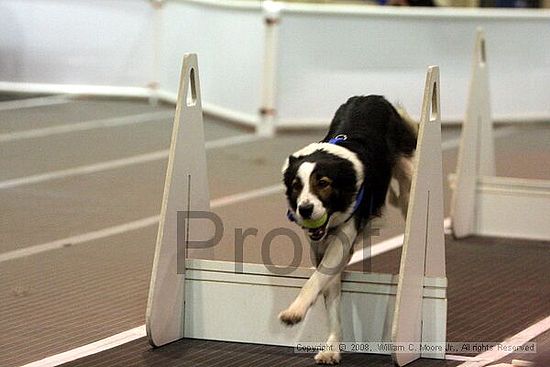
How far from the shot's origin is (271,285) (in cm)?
482

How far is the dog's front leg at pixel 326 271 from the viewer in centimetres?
432

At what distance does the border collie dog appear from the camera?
442 cm

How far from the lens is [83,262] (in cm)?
627

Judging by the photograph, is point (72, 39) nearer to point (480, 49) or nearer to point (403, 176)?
point (480, 49)

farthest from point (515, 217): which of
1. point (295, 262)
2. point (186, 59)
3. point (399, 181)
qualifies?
point (186, 59)

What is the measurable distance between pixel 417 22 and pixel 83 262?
5.99 m

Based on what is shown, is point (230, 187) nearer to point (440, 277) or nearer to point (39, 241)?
point (39, 241)

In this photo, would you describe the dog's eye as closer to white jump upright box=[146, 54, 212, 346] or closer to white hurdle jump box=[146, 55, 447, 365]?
white hurdle jump box=[146, 55, 447, 365]

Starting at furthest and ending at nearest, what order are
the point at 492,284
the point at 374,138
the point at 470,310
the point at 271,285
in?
the point at 492,284 < the point at 470,310 < the point at 374,138 < the point at 271,285

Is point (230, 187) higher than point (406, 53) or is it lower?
lower

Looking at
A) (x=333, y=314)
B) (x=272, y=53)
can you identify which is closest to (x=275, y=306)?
(x=333, y=314)

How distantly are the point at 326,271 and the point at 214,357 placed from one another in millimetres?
595

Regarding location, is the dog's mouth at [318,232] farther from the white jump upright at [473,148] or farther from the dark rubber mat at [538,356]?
the white jump upright at [473,148]

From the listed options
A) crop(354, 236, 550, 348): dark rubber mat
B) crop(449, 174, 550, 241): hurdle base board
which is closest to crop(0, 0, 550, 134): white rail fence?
crop(449, 174, 550, 241): hurdle base board
